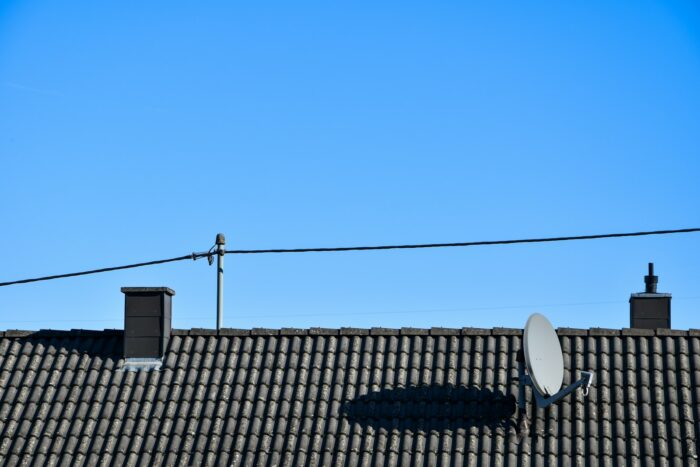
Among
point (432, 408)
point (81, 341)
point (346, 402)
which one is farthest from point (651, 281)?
point (81, 341)

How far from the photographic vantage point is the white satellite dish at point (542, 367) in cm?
1642

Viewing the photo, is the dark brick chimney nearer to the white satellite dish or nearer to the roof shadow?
the roof shadow

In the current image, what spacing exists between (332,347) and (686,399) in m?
5.03

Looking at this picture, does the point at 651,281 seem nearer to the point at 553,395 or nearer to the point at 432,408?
the point at 553,395

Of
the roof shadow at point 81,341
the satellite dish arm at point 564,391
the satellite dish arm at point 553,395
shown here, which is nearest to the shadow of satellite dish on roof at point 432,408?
the satellite dish arm at point 553,395

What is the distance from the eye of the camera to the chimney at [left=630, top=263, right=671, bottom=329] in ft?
65.2

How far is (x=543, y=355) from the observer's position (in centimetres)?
1675

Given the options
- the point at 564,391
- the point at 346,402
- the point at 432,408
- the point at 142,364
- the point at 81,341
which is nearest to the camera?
the point at 564,391

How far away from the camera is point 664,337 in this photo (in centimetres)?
1838

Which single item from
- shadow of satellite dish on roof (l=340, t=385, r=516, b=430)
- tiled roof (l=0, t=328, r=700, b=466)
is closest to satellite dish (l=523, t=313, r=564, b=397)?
tiled roof (l=0, t=328, r=700, b=466)

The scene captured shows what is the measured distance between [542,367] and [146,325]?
19.9 feet

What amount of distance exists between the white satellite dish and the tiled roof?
43cm

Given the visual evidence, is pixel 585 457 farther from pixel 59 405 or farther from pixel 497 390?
pixel 59 405

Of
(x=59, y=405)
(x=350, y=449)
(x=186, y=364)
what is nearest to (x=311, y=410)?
(x=350, y=449)
